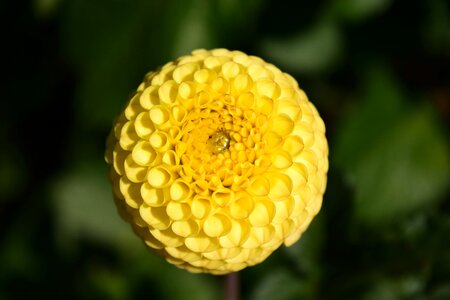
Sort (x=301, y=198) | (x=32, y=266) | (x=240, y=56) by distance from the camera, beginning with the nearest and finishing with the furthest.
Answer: (x=301, y=198), (x=240, y=56), (x=32, y=266)

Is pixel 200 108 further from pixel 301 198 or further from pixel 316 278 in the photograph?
pixel 316 278

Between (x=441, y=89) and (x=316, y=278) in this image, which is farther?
(x=441, y=89)

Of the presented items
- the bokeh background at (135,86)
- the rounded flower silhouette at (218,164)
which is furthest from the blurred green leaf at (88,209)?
the rounded flower silhouette at (218,164)

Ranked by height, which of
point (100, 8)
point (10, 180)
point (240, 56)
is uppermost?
point (100, 8)

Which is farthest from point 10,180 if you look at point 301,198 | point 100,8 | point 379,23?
point 301,198

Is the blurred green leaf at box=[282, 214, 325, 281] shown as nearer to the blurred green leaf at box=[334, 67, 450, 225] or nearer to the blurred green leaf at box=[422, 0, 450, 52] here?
the blurred green leaf at box=[334, 67, 450, 225]

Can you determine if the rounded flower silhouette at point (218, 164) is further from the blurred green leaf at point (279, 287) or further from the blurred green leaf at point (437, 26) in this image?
the blurred green leaf at point (437, 26)

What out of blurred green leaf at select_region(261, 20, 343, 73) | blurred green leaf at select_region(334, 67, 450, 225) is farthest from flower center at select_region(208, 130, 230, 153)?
blurred green leaf at select_region(261, 20, 343, 73)
